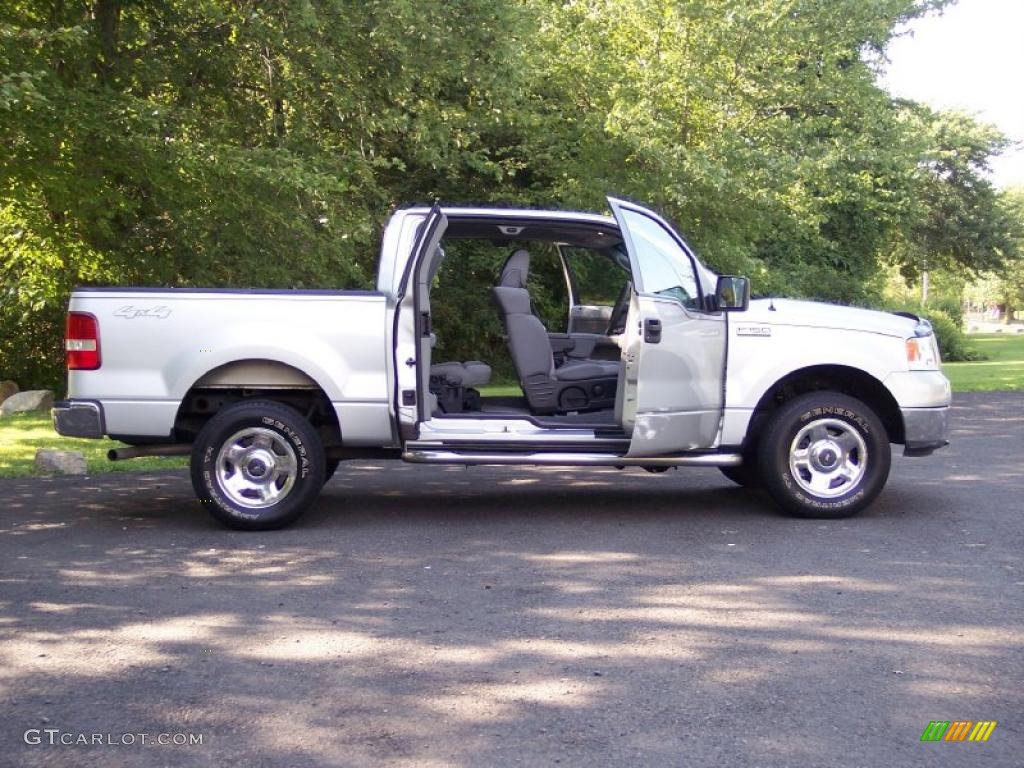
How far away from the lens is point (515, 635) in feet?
17.0

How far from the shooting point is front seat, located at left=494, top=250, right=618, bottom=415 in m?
8.45

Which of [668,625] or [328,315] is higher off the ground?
[328,315]

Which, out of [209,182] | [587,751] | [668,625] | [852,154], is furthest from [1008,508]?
[852,154]

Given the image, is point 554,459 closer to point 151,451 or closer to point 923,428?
point 923,428

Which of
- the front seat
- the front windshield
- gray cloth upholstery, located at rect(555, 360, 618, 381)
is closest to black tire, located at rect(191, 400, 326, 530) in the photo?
the front seat

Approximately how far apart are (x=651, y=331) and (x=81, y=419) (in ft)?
12.6

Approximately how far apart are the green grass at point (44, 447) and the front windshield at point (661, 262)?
6.09m

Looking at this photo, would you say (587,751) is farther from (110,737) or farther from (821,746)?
(110,737)

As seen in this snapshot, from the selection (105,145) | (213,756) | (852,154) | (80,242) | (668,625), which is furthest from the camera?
(852,154)

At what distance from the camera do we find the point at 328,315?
7.66 metres

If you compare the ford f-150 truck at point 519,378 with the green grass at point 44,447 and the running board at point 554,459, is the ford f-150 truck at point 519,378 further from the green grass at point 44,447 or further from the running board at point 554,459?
the green grass at point 44,447

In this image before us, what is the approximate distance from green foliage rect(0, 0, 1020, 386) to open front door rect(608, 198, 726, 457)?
221 centimetres

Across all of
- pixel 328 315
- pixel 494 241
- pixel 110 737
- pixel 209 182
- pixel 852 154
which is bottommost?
pixel 110 737

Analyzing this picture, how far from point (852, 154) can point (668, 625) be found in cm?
1551
